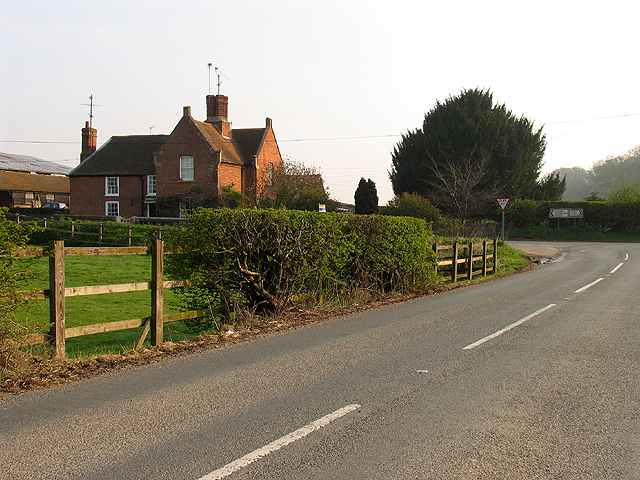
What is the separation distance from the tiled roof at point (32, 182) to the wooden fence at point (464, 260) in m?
51.6

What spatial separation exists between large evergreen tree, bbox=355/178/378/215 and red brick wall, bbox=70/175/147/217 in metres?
18.4

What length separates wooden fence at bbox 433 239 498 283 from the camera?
1759 cm

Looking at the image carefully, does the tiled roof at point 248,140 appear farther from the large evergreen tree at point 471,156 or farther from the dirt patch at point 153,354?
the dirt patch at point 153,354

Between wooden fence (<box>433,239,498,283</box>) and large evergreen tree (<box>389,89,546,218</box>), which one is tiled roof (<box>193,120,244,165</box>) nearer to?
large evergreen tree (<box>389,89,546,218</box>)

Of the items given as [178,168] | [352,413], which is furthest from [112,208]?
[352,413]

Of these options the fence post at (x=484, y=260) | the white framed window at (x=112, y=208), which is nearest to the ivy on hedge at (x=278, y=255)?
the fence post at (x=484, y=260)

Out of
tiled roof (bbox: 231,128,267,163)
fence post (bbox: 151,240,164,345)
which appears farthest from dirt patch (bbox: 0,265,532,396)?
tiled roof (bbox: 231,128,267,163)

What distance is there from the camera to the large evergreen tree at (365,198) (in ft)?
139

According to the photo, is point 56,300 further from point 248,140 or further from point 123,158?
point 123,158

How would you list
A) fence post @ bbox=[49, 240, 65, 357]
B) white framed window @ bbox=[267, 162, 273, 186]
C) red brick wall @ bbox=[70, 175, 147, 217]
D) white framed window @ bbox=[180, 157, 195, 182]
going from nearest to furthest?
fence post @ bbox=[49, 240, 65, 357] → white framed window @ bbox=[180, 157, 195, 182] → white framed window @ bbox=[267, 162, 273, 186] → red brick wall @ bbox=[70, 175, 147, 217]

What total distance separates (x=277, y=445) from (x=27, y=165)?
6936cm

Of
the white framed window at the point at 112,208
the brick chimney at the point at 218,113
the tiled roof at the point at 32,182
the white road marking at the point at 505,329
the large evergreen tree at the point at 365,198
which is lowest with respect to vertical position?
the white road marking at the point at 505,329

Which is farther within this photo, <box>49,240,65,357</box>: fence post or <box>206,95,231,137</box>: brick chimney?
<box>206,95,231,137</box>: brick chimney

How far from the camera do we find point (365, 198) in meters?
42.5
